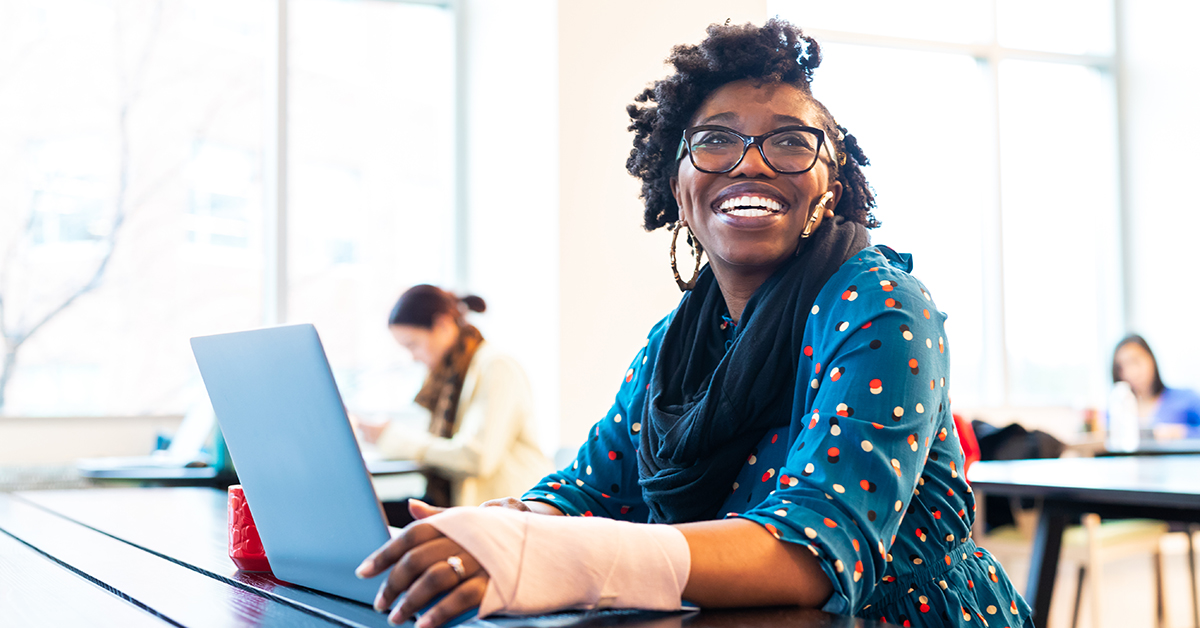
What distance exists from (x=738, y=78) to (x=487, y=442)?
2.25 metres

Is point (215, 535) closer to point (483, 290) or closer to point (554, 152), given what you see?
A: point (554, 152)

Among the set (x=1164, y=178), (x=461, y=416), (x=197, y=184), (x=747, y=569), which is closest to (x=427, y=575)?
(x=747, y=569)

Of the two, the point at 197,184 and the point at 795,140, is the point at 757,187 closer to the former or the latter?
the point at 795,140

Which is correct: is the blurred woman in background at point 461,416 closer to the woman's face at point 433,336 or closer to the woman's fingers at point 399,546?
the woman's face at point 433,336

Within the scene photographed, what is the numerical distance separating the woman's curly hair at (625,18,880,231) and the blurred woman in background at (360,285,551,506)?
6.69ft

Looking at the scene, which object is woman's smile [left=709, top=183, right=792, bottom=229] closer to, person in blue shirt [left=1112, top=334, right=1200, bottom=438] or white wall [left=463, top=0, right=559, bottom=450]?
white wall [left=463, top=0, right=559, bottom=450]

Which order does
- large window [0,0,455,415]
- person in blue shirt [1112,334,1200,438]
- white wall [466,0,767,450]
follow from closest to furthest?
white wall [466,0,767,450], large window [0,0,455,415], person in blue shirt [1112,334,1200,438]

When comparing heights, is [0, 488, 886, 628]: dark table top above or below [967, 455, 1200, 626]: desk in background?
above

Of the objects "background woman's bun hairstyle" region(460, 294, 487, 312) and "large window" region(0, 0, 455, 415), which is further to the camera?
"large window" region(0, 0, 455, 415)

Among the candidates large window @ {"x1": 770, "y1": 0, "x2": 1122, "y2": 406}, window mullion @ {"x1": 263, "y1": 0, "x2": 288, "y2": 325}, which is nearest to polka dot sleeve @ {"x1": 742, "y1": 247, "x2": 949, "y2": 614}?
window mullion @ {"x1": 263, "y1": 0, "x2": 288, "y2": 325}

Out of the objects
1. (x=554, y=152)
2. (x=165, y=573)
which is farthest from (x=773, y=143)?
(x=554, y=152)

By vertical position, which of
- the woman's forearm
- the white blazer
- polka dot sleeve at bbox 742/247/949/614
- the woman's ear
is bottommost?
the white blazer

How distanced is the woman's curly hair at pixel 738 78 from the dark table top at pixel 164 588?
2.08 ft

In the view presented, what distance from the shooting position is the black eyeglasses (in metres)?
1.15
